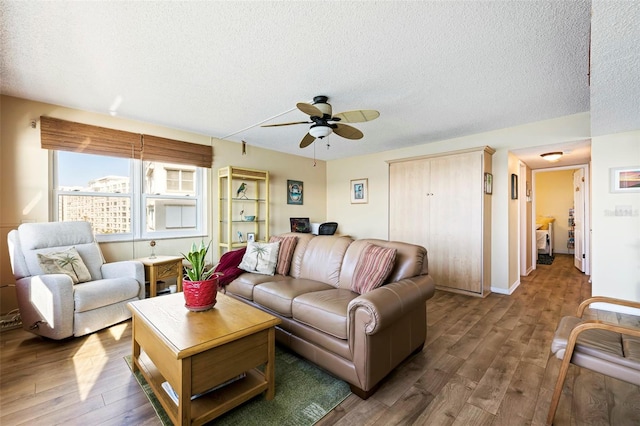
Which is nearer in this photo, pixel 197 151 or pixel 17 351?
pixel 17 351

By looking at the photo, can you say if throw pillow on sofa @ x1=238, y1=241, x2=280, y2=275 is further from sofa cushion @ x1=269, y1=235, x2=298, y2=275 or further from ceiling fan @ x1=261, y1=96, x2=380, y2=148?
ceiling fan @ x1=261, y1=96, x2=380, y2=148

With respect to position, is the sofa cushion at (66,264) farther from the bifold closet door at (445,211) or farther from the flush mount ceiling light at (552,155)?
the flush mount ceiling light at (552,155)

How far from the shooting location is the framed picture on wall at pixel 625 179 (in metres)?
3.11

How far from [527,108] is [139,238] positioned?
5256mm

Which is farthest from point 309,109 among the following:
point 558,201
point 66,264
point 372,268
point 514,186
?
point 558,201

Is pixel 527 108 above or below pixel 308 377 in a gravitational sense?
above

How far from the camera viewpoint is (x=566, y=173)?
755 centimetres

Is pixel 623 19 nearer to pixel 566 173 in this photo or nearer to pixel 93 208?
pixel 93 208

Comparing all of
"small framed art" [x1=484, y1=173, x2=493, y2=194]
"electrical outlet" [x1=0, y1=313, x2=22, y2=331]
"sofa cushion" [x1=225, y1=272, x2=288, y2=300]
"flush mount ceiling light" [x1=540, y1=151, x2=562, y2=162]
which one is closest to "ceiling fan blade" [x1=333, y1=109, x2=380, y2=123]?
"sofa cushion" [x1=225, y1=272, x2=288, y2=300]

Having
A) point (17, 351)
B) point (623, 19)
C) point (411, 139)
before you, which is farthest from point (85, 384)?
point (411, 139)

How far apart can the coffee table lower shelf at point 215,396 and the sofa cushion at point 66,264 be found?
63.6 inches

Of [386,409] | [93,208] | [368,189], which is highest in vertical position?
[368,189]

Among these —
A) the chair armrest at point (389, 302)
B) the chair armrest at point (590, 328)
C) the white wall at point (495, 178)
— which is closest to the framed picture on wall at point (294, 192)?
the white wall at point (495, 178)

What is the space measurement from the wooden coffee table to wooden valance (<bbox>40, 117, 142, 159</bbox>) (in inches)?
97.8
